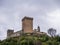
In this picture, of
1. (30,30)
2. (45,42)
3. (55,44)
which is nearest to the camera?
(55,44)

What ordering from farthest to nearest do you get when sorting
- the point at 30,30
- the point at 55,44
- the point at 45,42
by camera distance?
the point at 30,30, the point at 45,42, the point at 55,44

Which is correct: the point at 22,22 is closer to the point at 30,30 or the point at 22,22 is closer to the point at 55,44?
the point at 30,30

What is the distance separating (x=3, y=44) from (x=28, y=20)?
16860mm

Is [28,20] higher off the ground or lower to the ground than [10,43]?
higher

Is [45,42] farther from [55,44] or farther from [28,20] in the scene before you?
[28,20]

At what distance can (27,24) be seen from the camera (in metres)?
57.4

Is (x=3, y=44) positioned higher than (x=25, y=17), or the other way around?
(x=25, y=17)

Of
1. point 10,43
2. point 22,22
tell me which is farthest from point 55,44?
point 22,22

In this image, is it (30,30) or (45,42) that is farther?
(30,30)

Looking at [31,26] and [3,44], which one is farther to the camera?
[31,26]

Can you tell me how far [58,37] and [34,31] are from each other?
11198mm

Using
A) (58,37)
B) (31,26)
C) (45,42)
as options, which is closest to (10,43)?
(45,42)

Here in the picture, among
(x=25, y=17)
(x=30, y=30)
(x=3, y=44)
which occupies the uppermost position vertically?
(x=25, y=17)

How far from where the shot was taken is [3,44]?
141 ft
